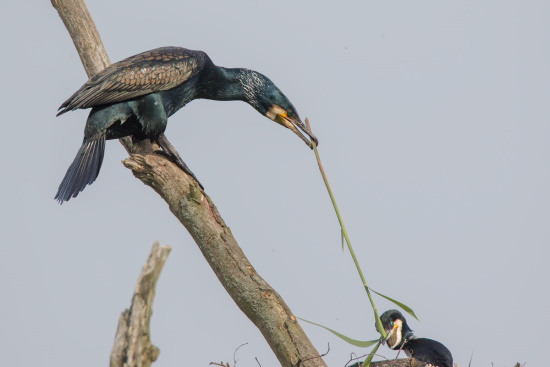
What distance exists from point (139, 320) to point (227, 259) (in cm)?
177

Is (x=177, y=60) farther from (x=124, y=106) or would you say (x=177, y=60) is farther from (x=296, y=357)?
(x=296, y=357)

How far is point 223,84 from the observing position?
22.1 ft

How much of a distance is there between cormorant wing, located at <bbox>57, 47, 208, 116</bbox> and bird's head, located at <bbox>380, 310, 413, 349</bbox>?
95.7 inches

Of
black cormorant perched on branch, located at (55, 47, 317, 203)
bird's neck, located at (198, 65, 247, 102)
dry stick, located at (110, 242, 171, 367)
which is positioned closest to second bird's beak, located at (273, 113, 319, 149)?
black cormorant perched on branch, located at (55, 47, 317, 203)

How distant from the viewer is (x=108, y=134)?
20.0 feet

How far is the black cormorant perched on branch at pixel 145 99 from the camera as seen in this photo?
5.90 meters

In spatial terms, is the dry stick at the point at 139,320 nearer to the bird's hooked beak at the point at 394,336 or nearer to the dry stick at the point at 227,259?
the dry stick at the point at 227,259

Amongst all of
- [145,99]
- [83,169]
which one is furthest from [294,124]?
[83,169]

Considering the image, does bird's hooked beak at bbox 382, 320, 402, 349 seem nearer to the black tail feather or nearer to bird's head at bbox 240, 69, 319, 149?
bird's head at bbox 240, 69, 319, 149

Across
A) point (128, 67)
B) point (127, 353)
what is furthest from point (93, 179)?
point (127, 353)

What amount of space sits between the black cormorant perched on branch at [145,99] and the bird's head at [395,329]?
1529mm

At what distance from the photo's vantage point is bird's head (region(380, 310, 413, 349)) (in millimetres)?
6445

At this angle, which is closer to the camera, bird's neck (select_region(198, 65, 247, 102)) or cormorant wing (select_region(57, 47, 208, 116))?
cormorant wing (select_region(57, 47, 208, 116))

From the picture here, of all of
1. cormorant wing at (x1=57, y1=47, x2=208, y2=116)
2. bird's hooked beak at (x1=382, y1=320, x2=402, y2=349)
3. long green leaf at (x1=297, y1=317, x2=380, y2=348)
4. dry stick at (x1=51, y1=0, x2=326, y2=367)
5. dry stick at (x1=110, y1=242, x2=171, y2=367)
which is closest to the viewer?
dry stick at (x1=110, y1=242, x2=171, y2=367)
